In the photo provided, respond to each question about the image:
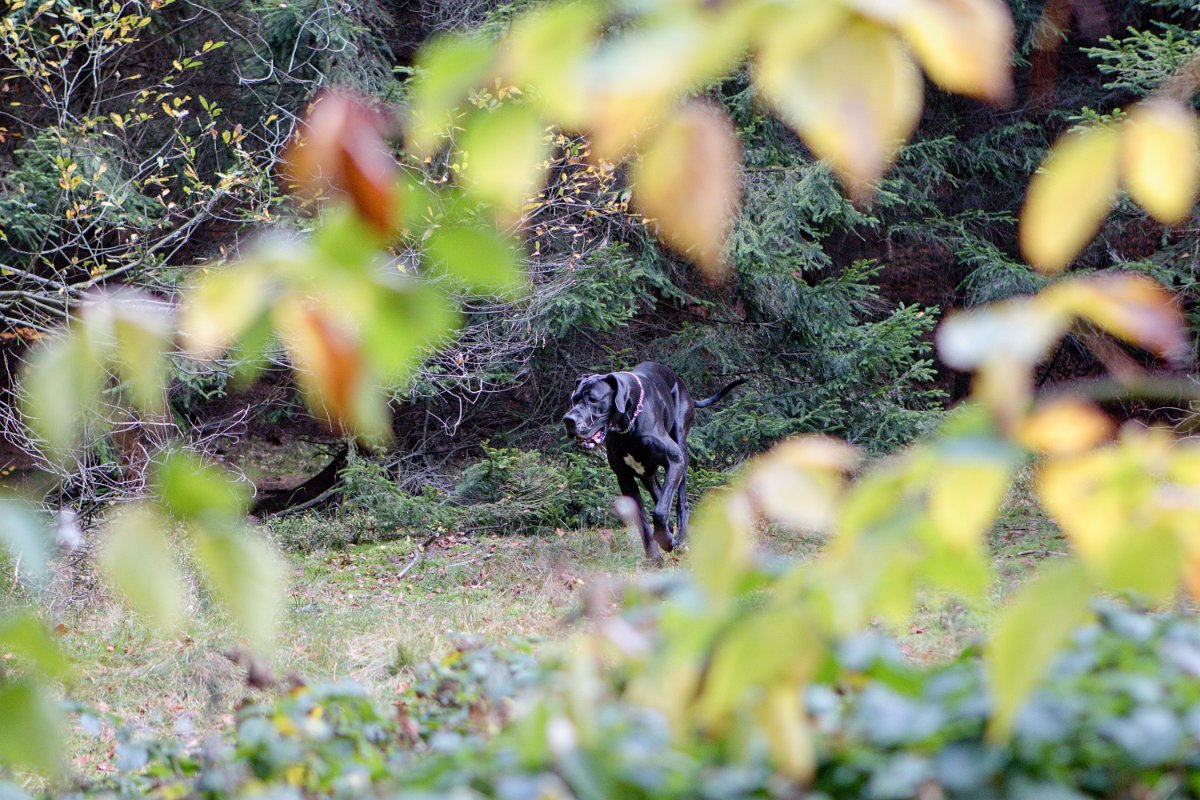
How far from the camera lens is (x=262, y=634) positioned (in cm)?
100

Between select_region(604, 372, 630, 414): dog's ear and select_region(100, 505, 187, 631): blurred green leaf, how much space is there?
763 cm

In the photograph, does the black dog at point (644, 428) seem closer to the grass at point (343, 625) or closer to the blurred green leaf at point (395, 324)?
the grass at point (343, 625)

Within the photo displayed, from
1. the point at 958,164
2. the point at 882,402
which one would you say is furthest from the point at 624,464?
the point at 958,164

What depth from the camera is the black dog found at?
863 centimetres

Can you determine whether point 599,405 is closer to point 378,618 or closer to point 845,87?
point 378,618

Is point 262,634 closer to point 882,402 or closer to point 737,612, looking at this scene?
point 737,612

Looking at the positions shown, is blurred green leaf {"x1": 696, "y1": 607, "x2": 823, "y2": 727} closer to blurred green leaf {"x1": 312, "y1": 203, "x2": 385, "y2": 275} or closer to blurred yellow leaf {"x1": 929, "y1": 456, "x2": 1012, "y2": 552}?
blurred yellow leaf {"x1": 929, "y1": 456, "x2": 1012, "y2": 552}

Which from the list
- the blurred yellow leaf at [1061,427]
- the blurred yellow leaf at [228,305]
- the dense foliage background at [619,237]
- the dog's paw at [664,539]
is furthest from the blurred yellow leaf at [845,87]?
the dense foliage background at [619,237]

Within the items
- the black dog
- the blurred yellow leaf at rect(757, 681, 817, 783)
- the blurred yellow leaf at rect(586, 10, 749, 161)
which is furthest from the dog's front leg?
the blurred yellow leaf at rect(586, 10, 749, 161)

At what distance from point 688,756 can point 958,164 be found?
14272mm

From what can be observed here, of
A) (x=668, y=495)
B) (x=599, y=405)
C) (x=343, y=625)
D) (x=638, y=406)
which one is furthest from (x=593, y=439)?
(x=343, y=625)

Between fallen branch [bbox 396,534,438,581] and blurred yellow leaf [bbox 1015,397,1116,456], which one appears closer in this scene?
blurred yellow leaf [bbox 1015,397,1116,456]

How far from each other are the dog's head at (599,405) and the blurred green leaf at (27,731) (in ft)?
24.2

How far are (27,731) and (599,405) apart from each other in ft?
25.0
